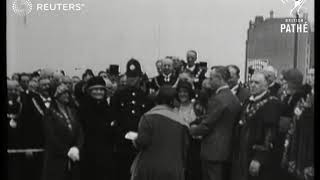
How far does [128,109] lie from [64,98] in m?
0.56

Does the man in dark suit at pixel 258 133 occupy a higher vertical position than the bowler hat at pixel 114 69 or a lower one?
lower

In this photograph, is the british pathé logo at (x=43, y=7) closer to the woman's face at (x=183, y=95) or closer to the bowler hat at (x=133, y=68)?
the bowler hat at (x=133, y=68)

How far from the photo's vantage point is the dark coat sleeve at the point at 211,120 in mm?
4973

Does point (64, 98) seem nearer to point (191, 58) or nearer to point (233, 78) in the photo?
point (191, 58)

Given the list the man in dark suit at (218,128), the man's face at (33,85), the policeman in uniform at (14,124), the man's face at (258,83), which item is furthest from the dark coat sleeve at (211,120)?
the policeman in uniform at (14,124)

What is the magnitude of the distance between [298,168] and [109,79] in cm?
174

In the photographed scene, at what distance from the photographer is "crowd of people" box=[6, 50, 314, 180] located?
4.93 metres

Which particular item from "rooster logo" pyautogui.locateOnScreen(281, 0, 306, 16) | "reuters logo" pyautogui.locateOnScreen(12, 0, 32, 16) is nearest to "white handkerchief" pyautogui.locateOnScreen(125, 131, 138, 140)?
"reuters logo" pyautogui.locateOnScreen(12, 0, 32, 16)

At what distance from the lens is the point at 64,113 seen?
16.7ft

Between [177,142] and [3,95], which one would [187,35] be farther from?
[3,95]

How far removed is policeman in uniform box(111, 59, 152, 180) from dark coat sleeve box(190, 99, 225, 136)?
45 centimetres

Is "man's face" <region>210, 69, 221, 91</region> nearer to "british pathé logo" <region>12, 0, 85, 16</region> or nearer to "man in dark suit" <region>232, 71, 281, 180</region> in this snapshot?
"man in dark suit" <region>232, 71, 281, 180</region>

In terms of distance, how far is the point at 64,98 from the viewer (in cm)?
508

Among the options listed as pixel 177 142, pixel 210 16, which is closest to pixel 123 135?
pixel 177 142
